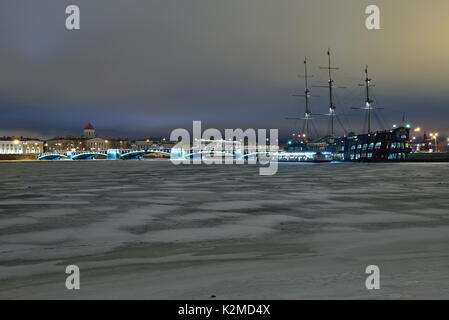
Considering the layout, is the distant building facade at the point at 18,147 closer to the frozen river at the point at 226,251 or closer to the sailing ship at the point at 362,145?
the sailing ship at the point at 362,145

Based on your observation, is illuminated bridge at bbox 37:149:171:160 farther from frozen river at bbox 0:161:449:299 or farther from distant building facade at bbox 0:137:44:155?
frozen river at bbox 0:161:449:299

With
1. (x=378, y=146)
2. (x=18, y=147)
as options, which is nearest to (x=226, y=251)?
(x=378, y=146)

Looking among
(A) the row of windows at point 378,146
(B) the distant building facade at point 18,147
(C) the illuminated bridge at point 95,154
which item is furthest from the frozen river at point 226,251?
(B) the distant building facade at point 18,147

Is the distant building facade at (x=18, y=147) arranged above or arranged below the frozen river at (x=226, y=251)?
above

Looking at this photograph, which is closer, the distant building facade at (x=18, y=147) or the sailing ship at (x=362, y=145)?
the sailing ship at (x=362, y=145)

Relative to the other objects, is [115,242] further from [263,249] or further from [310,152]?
[310,152]

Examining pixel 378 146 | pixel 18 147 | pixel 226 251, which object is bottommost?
pixel 226 251

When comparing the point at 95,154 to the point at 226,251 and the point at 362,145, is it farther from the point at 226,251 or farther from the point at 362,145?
the point at 226,251

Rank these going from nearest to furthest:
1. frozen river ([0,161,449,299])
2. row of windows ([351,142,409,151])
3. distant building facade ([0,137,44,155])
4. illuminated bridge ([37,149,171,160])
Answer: frozen river ([0,161,449,299])
row of windows ([351,142,409,151])
illuminated bridge ([37,149,171,160])
distant building facade ([0,137,44,155])

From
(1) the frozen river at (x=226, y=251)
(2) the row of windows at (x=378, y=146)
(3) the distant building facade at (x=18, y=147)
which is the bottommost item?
Result: (1) the frozen river at (x=226, y=251)

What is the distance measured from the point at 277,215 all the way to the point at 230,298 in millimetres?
7923

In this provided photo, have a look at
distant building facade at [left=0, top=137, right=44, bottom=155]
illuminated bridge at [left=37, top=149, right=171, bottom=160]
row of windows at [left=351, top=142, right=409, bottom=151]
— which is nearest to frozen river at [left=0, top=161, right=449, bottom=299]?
row of windows at [left=351, top=142, right=409, bottom=151]
